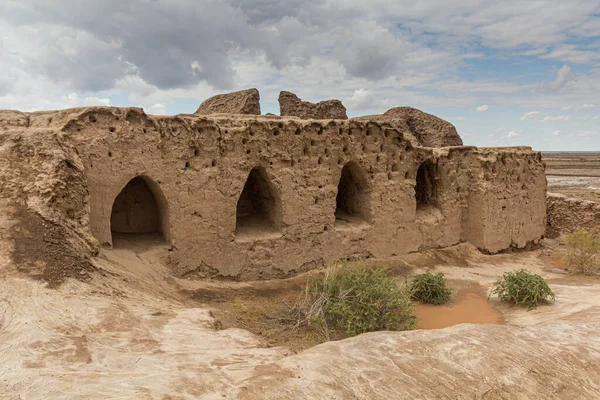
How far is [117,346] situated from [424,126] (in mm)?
13226

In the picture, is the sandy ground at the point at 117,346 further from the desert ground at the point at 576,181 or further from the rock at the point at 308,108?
the desert ground at the point at 576,181

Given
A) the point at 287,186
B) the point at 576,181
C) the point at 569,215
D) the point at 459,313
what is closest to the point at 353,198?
the point at 287,186

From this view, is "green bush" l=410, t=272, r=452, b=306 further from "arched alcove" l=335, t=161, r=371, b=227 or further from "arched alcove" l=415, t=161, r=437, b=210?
"arched alcove" l=415, t=161, r=437, b=210

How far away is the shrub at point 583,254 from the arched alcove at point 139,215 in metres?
10.00

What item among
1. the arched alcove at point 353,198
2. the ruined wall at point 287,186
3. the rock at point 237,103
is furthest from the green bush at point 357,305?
the rock at point 237,103

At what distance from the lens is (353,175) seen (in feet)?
36.3

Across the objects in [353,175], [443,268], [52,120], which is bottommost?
[443,268]

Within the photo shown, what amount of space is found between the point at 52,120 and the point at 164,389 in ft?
20.3

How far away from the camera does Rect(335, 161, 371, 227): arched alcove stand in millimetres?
10773

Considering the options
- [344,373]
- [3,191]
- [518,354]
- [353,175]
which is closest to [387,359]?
[344,373]

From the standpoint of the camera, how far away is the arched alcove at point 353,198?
10.8 m

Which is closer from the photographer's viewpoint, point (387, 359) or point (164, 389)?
point (164, 389)

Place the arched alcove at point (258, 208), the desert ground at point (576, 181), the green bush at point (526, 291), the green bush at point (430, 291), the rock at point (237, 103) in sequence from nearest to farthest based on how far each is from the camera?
the green bush at point (526, 291) < the green bush at point (430, 291) < the arched alcove at point (258, 208) < the rock at point (237, 103) < the desert ground at point (576, 181)

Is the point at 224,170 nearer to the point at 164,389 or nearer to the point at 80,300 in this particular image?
the point at 80,300
